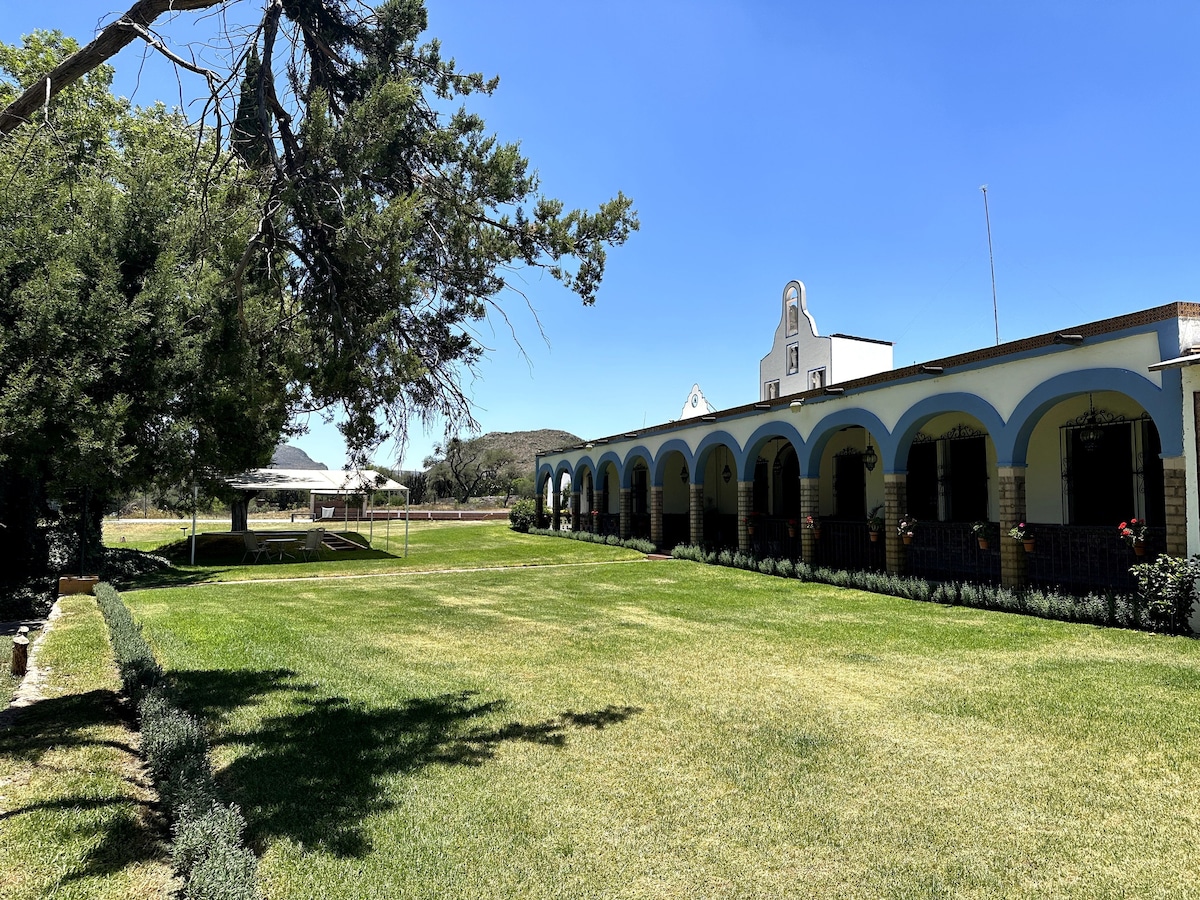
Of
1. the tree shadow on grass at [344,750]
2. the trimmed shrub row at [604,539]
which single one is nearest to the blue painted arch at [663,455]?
the trimmed shrub row at [604,539]

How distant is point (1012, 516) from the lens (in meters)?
10.2

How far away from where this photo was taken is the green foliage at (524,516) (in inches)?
1233

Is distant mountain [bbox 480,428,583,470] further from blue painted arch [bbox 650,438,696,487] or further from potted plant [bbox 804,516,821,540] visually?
potted plant [bbox 804,516,821,540]

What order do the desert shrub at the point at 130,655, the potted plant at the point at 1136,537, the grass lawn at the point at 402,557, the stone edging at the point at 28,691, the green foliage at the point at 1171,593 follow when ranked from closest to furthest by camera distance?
the stone edging at the point at 28,691 < the desert shrub at the point at 130,655 < the green foliage at the point at 1171,593 < the potted plant at the point at 1136,537 < the grass lawn at the point at 402,557

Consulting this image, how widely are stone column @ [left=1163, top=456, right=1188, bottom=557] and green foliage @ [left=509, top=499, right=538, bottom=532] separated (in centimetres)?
2491

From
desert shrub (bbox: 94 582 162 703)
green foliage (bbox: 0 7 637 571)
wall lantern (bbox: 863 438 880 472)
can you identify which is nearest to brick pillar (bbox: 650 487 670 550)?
wall lantern (bbox: 863 438 880 472)

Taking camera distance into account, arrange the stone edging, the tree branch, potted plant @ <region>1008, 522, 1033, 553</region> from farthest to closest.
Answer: potted plant @ <region>1008, 522, 1033, 553</region> < the stone edging < the tree branch

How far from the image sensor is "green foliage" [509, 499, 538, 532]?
31328mm

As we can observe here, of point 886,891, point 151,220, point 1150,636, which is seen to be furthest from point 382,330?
point 1150,636

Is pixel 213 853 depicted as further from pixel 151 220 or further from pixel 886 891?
pixel 151 220

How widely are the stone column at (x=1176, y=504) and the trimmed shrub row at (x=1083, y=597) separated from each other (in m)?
0.18

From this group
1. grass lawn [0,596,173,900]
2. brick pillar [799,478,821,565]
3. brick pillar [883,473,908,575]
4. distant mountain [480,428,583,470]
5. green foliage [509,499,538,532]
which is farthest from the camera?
distant mountain [480,428,583,470]

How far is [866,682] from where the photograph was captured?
247 inches

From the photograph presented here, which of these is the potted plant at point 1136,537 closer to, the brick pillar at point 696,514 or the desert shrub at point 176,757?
the desert shrub at point 176,757
